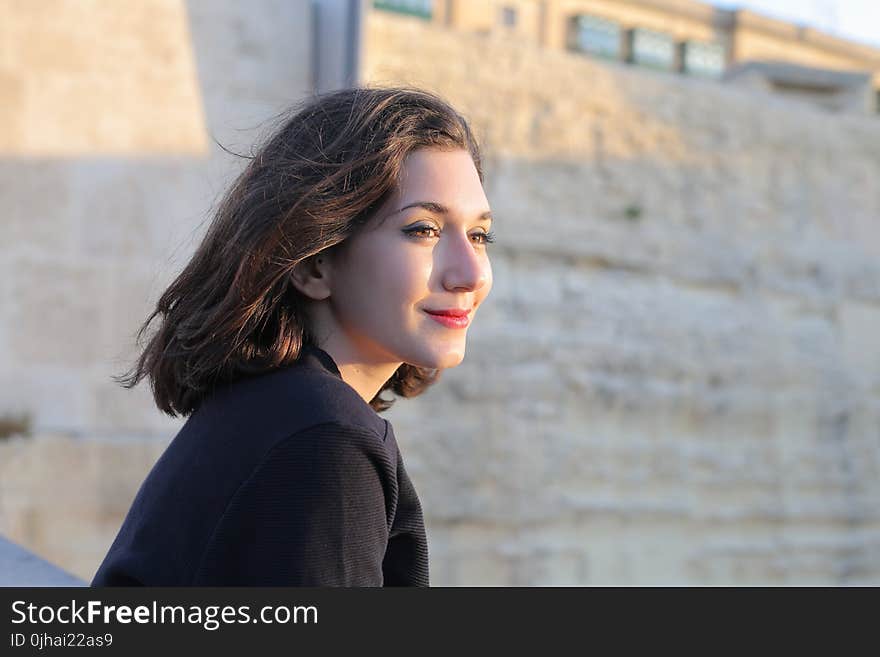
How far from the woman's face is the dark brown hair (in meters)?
0.03

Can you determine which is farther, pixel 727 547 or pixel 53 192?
pixel 727 547

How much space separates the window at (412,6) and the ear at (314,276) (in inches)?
352

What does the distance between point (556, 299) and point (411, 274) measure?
6953mm

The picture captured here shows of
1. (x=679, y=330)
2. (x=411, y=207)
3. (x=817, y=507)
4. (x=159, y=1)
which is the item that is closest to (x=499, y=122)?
(x=679, y=330)

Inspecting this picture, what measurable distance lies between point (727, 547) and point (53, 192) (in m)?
6.05

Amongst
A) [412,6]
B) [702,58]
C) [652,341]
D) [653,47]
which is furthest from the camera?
[702,58]

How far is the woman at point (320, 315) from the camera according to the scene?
1121 millimetres

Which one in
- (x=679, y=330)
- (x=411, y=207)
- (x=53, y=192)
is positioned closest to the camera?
(x=411, y=207)

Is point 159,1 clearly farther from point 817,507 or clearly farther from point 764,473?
point 817,507

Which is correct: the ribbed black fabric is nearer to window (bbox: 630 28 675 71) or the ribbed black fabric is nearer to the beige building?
the beige building

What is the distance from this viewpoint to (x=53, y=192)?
582 cm

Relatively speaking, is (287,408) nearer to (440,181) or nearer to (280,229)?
(280,229)

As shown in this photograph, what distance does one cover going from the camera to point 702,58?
18.8m

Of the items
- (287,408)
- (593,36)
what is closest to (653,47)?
(593,36)
